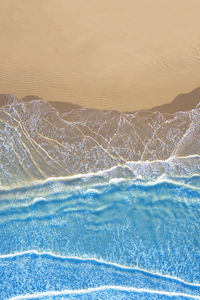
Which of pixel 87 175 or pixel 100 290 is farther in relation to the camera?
pixel 87 175

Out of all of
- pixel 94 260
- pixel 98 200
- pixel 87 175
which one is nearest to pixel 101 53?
pixel 87 175

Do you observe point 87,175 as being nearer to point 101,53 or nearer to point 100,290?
point 100,290

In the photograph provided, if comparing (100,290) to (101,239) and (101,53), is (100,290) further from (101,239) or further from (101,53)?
(101,53)

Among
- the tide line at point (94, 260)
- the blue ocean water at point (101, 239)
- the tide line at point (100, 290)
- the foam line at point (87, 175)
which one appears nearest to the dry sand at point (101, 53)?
the foam line at point (87, 175)

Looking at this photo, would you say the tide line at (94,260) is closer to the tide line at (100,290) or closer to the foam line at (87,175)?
the tide line at (100,290)

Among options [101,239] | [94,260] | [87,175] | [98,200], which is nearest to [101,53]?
[87,175]

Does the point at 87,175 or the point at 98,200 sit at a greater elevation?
the point at 87,175

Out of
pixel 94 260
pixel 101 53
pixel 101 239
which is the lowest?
pixel 94 260

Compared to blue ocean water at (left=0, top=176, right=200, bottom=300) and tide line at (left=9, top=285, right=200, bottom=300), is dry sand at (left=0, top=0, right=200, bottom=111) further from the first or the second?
tide line at (left=9, top=285, right=200, bottom=300)
